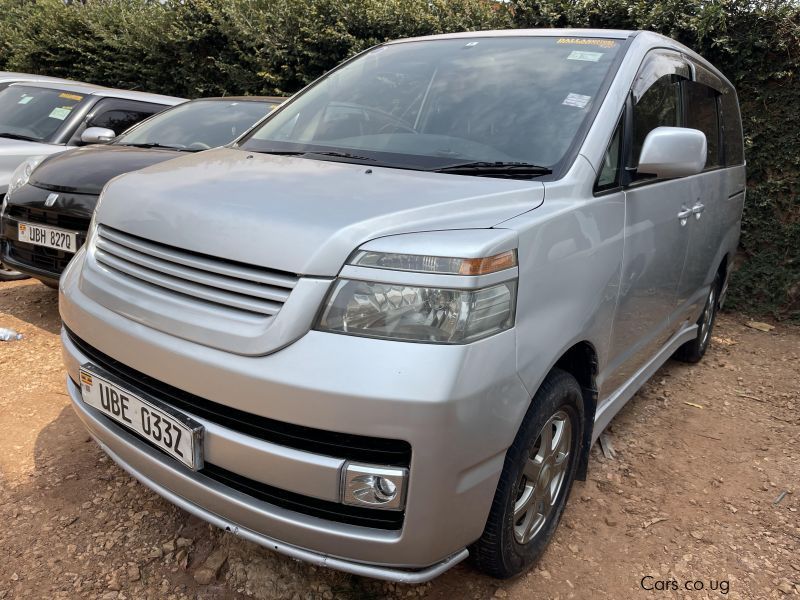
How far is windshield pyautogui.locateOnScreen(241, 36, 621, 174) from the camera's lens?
222 cm

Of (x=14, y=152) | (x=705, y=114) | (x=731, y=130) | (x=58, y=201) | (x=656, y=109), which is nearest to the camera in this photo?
(x=656, y=109)

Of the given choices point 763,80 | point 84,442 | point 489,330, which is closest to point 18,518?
point 84,442

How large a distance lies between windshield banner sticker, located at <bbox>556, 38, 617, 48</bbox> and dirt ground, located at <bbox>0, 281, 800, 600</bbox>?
1.82 meters

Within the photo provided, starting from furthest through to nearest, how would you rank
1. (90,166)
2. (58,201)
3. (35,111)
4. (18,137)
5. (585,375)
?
(35,111) → (18,137) → (90,166) → (58,201) → (585,375)

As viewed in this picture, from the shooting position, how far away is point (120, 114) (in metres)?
5.32

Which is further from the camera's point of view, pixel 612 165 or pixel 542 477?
pixel 612 165

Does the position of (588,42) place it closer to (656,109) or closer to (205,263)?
(656,109)

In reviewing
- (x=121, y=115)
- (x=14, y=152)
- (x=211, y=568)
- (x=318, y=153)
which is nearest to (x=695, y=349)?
(x=318, y=153)

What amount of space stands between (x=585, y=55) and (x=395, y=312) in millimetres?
1557

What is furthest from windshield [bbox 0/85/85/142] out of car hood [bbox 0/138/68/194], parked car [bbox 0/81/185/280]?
car hood [bbox 0/138/68/194]

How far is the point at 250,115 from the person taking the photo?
481 cm

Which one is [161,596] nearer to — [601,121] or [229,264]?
[229,264]

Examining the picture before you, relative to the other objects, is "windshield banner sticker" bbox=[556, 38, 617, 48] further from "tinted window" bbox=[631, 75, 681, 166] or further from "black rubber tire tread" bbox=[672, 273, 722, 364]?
"black rubber tire tread" bbox=[672, 273, 722, 364]

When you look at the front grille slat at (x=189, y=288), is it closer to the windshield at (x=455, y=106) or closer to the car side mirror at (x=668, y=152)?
the windshield at (x=455, y=106)
